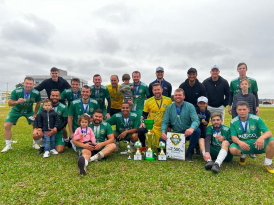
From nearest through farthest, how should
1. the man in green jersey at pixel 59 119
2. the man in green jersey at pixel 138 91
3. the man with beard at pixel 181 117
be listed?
1. the man with beard at pixel 181 117
2. the man in green jersey at pixel 59 119
3. the man in green jersey at pixel 138 91

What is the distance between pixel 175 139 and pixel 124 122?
159 centimetres

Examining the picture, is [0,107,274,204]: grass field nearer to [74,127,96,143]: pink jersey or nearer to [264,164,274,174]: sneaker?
[264,164,274,174]: sneaker

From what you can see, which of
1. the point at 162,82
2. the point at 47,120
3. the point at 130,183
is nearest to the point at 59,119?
the point at 47,120

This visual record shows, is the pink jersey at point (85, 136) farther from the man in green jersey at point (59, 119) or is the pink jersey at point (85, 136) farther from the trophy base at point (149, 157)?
the trophy base at point (149, 157)

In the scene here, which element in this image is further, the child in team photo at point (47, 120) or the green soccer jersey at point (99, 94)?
the green soccer jersey at point (99, 94)

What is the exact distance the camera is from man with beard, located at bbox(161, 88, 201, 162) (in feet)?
15.7

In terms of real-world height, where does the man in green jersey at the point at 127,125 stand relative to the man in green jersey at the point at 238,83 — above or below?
below

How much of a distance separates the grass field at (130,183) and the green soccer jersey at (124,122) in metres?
Answer: 1.23

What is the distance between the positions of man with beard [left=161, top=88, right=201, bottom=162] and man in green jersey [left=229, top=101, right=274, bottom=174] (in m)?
0.85

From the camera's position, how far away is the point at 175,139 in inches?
182

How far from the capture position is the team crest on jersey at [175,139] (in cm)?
459

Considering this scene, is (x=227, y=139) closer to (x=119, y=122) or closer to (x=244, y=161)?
(x=244, y=161)

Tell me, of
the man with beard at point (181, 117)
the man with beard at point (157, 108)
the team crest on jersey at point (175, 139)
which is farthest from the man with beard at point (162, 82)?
the team crest on jersey at point (175, 139)

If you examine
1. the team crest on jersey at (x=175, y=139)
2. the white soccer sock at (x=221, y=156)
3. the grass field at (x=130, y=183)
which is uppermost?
the team crest on jersey at (x=175, y=139)
